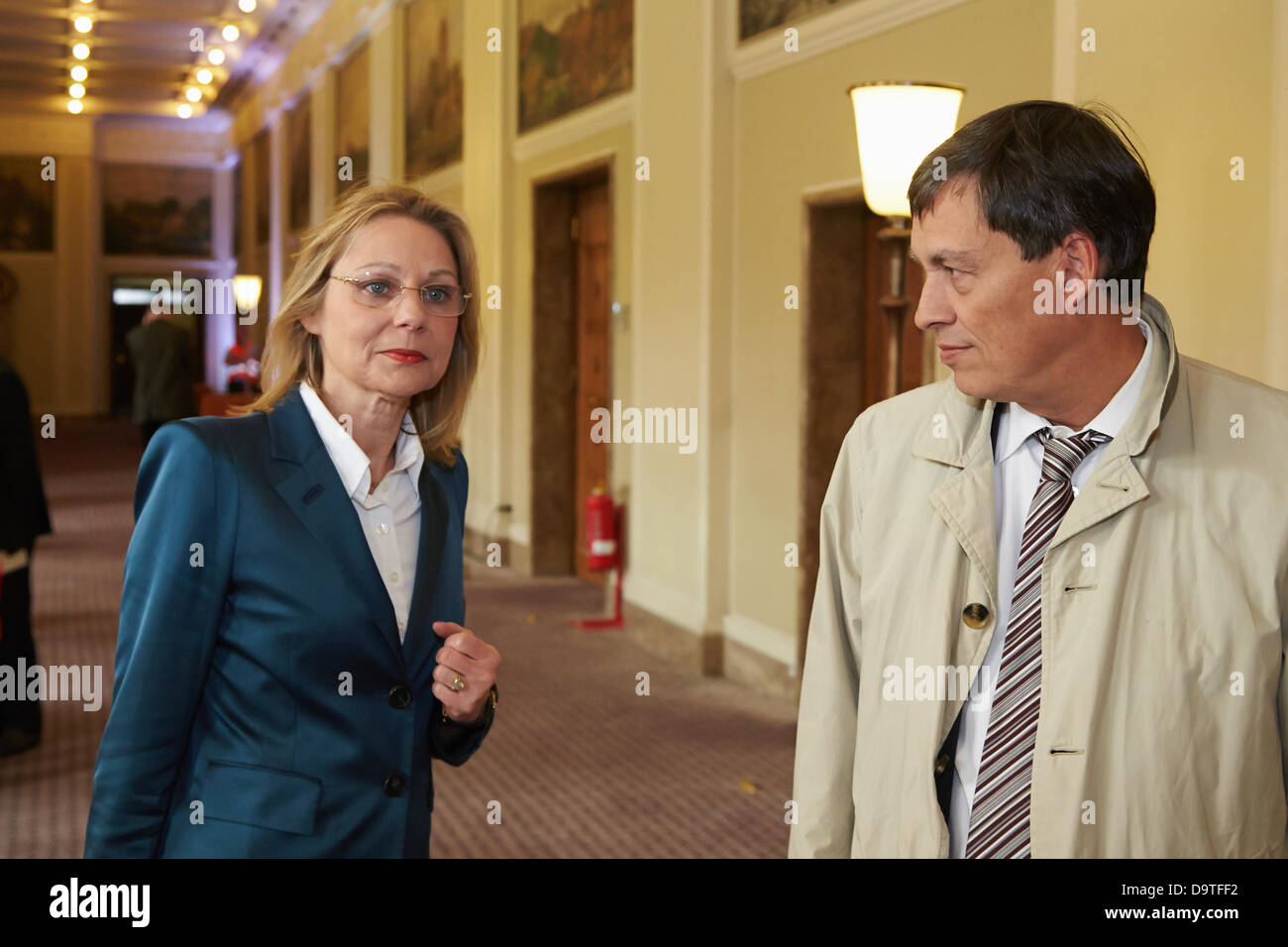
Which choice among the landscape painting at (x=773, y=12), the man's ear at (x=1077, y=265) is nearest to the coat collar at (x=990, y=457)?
the man's ear at (x=1077, y=265)

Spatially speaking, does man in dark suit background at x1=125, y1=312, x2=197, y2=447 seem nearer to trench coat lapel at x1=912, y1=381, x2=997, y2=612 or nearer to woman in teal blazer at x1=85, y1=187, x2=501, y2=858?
woman in teal blazer at x1=85, y1=187, x2=501, y2=858

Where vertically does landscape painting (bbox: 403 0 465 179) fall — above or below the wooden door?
above

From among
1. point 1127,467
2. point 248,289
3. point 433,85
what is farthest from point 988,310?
point 248,289

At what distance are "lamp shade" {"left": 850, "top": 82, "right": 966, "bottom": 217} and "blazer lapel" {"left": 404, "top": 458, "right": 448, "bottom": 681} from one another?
8.57ft

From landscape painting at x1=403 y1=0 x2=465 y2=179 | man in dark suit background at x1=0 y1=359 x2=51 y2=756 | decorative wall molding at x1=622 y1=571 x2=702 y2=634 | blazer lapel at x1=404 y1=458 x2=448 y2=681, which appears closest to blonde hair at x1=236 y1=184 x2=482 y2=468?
blazer lapel at x1=404 y1=458 x2=448 y2=681

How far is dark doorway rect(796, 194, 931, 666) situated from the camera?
6105mm

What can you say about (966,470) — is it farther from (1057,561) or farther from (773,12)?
(773,12)

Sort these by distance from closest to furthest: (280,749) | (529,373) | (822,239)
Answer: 1. (280,749)
2. (822,239)
3. (529,373)

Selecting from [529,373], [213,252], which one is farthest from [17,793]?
[213,252]

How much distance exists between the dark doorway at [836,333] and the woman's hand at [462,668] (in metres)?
4.15

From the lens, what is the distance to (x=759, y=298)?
670cm

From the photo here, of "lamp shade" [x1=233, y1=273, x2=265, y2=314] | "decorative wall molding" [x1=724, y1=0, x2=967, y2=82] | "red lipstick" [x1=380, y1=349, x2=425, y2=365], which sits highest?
"decorative wall molding" [x1=724, y1=0, x2=967, y2=82]
